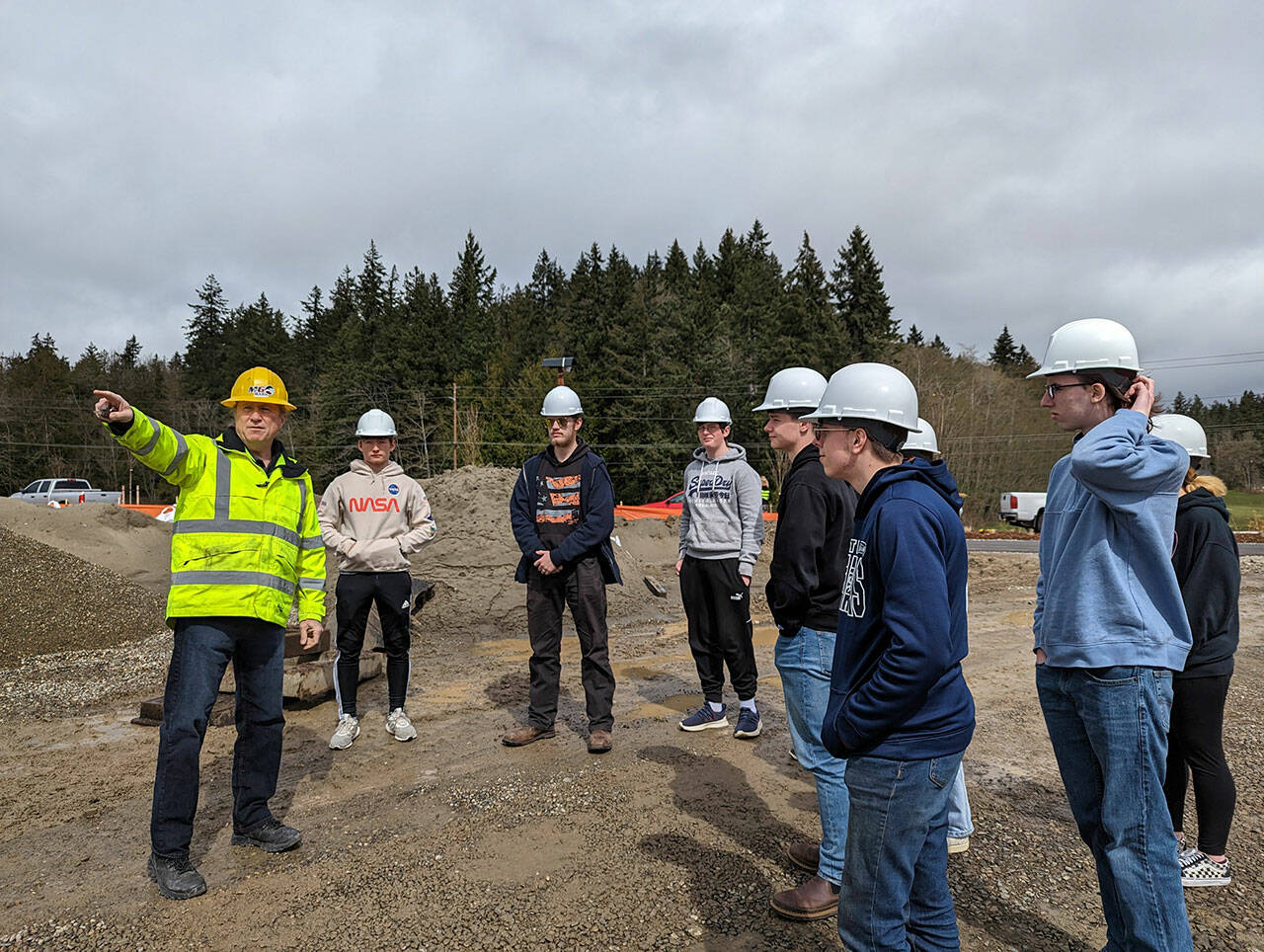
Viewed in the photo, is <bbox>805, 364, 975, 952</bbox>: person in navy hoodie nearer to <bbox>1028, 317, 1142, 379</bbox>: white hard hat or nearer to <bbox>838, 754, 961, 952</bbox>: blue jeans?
<bbox>838, 754, 961, 952</bbox>: blue jeans

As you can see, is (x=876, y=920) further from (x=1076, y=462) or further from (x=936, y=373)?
(x=936, y=373)

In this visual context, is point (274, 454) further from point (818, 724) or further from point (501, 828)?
point (818, 724)

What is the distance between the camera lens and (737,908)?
126 inches

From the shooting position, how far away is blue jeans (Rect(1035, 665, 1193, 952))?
7.59 feet

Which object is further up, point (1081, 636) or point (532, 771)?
point (1081, 636)

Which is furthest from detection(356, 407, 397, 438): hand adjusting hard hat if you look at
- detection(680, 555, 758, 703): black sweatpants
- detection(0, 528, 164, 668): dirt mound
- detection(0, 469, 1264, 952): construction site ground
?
detection(0, 528, 164, 668): dirt mound

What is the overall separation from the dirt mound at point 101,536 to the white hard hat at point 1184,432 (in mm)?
11198

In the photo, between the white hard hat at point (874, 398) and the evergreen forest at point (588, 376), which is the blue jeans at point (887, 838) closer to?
the white hard hat at point (874, 398)

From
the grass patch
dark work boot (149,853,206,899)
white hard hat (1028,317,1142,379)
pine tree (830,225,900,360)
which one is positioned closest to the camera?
white hard hat (1028,317,1142,379)

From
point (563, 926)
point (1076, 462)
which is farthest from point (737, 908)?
point (1076, 462)

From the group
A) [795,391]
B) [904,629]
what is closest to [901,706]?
[904,629]

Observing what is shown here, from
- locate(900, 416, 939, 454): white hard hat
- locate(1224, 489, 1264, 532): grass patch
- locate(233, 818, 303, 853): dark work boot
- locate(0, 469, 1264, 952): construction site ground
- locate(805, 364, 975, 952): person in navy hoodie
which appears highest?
locate(900, 416, 939, 454): white hard hat

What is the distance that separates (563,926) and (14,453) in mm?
58606

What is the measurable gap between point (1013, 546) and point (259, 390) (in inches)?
810
